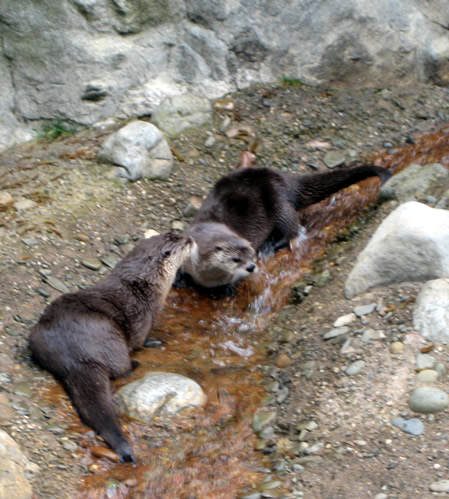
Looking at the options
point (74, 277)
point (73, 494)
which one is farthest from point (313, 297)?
point (73, 494)

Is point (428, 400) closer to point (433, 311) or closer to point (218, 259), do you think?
point (433, 311)

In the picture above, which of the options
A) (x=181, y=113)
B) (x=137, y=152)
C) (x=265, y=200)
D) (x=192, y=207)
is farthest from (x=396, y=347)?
(x=181, y=113)

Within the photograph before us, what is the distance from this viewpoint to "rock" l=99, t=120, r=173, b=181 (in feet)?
14.9

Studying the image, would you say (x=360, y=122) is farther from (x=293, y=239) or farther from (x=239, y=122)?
(x=293, y=239)

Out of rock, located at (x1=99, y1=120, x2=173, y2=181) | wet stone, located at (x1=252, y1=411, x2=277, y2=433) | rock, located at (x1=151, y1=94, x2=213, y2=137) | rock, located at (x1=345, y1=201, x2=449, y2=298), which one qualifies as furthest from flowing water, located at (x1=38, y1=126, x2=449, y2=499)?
rock, located at (x1=151, y1=94, x2=213, y2=137)

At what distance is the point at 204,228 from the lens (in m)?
4.25

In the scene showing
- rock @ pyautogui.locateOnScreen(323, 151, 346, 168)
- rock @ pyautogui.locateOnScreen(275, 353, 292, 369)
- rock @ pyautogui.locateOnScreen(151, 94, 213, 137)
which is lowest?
rock @ pyautogui.locateOnScreen(275, 353, 292, 369)

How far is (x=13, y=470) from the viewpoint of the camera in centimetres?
246

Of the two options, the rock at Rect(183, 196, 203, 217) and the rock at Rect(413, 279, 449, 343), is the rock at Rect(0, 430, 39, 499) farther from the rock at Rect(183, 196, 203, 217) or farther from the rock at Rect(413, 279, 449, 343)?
the rock at Rect(183, 196, 203, 217)

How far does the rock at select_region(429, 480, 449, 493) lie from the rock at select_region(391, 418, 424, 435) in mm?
262

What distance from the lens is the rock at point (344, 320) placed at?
11.0 feet

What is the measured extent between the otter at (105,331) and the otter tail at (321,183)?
1082 millimetres

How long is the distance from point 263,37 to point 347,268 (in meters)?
2.07

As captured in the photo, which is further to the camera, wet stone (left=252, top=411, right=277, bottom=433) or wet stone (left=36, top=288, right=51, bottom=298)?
wet stone (left=36, top=288, right=51, bottom=298)
